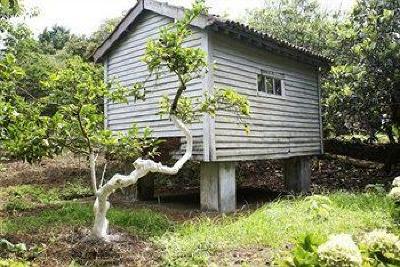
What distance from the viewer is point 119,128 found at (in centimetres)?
1316

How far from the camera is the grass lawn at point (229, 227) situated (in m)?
5.57

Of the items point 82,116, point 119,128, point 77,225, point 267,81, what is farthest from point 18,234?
point 267,81

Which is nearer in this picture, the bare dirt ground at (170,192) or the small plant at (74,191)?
the bare dirt ground at (170,192)

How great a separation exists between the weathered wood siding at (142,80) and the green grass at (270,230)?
3.17m

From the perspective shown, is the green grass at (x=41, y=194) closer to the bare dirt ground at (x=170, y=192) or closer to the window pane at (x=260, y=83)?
the bare dirt ground at (x=170, y=192)

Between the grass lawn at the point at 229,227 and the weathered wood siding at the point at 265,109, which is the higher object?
the weathered wood siding at the point at 265,109

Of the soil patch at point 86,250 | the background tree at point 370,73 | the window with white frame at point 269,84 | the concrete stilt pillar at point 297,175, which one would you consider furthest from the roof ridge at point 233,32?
the soil patch at point 86,250

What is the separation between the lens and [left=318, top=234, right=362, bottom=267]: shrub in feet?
11.7

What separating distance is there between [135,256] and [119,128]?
769 cm

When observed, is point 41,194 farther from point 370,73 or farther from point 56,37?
point 56,37

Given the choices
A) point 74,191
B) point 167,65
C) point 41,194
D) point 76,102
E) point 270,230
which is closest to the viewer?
point 76,102

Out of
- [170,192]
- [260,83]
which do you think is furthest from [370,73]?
[170,192]

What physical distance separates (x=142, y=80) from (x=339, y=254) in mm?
9579

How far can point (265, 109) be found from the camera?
40.4 feet
